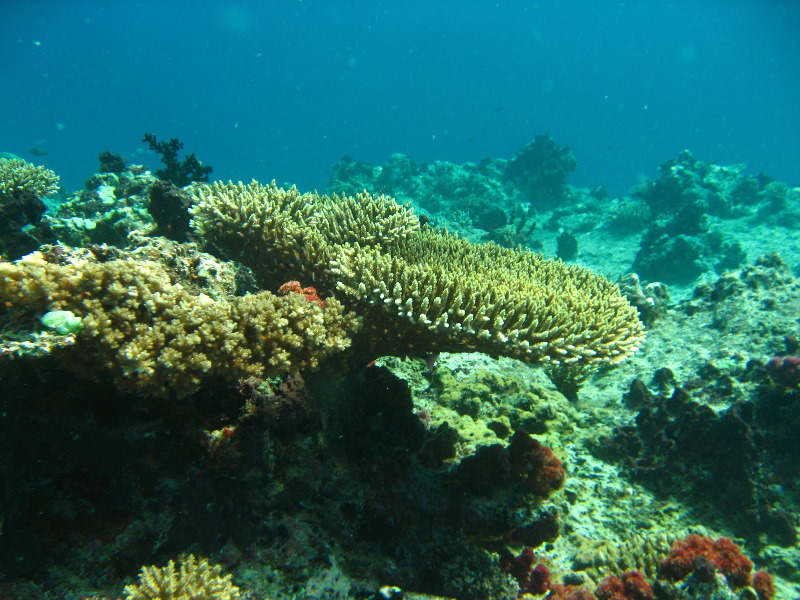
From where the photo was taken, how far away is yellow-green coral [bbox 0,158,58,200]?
9680mm

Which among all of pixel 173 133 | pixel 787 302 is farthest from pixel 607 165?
pixel 173 133

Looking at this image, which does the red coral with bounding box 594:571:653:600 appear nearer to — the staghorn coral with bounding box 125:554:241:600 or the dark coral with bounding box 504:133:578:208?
the staghorn coral with bounding box 125:554:241:600

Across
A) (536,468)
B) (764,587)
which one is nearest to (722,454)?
(764,587)

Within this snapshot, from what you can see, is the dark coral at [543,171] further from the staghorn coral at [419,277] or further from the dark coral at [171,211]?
the dark coral at [171,211]

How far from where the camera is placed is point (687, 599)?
153 inches

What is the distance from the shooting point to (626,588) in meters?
4.16

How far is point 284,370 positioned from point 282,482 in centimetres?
100

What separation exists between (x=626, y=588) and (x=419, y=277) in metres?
3.90

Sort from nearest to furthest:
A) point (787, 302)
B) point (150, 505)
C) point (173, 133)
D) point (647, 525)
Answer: point (150, 505) → point (647, 525) → point (787, 302) → point (173, 133)

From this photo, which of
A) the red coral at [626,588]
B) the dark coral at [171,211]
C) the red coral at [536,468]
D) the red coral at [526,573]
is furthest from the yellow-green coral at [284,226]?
the red coral at [626,588]

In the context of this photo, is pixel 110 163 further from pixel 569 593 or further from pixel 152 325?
pixel 569 593

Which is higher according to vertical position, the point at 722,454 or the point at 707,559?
the point at 722,454

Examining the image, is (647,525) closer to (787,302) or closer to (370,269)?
(370,269)

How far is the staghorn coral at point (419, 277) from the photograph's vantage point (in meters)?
4.02
